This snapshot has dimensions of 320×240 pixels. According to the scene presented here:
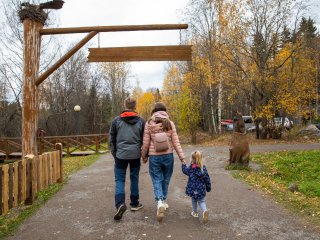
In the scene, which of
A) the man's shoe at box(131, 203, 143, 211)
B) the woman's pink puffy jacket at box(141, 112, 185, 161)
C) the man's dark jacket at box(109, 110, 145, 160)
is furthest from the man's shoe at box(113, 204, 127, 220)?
the woman's pink puffy jacket at box(141, 112, 185, 161)

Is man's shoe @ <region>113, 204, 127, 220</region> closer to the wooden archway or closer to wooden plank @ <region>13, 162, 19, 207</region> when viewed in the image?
wooden plank @ <region>13, 162, 19, 207</region>

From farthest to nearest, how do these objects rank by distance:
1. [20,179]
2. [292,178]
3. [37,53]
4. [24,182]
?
[292,178]
[37,53]
[24,182]
[20,179]

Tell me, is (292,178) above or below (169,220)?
below

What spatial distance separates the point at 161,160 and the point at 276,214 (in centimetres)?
221

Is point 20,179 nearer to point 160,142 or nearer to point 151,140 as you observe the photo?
point 151,140

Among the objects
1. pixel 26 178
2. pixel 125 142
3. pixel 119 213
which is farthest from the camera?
pixel 26 178

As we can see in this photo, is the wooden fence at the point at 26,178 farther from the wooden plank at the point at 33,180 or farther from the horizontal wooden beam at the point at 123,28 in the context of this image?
the horizontal wooden beam at the point at 123,28

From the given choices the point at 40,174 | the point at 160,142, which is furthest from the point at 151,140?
the point at 40,174

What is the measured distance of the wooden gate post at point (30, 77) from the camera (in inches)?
288

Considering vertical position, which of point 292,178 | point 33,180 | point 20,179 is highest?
point 20,179

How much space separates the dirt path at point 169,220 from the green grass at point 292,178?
1.33ft

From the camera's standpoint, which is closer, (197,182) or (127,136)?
(197,182)

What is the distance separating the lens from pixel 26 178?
20.7 feet

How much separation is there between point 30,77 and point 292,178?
9.03m
